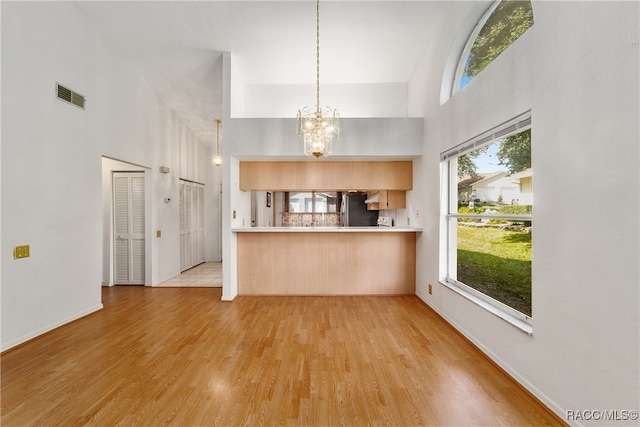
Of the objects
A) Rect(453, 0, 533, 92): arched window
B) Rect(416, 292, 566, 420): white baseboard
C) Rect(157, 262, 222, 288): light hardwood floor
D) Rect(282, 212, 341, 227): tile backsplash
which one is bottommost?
Rect(157, 262, 222, 288): light hardwood floor

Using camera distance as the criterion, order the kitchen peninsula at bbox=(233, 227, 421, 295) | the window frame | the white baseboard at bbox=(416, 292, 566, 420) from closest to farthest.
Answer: the white baseboard at bbox=(416, 292, 566, 420) < the window frame < the kitchen peninsula at bbox=(233, 227, 421, 295)

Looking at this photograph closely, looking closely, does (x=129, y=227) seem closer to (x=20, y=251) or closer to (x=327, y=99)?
(x=20, y=251)

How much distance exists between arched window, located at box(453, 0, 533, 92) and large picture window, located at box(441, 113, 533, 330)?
844 mm

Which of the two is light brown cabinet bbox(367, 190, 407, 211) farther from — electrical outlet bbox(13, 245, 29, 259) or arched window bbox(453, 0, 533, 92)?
electrical outlet bbox(13, 245, 29, 259)

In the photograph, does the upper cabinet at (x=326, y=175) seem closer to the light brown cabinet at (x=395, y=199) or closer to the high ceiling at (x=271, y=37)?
the light brown cabinet at (x=395, y=199)

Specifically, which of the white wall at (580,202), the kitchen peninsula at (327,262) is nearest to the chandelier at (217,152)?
the kitchen peninsula at (327,262)

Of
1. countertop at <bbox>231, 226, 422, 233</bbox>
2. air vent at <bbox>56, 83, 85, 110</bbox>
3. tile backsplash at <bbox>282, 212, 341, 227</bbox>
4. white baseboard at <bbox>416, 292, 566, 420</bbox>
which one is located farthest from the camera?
tile backsplash at <bbox>282, 212, 341, 227</bbox>

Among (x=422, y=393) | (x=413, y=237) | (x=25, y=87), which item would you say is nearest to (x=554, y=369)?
(x=422, y=393)

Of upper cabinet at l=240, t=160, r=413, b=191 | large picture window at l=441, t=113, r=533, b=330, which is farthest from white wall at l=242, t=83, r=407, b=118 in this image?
large picture window at l=441, t=113, r=533, b=330

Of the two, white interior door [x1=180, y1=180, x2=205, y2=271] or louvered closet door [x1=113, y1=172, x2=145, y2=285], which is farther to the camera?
white interior door [x1=180, y1=180, x2=205, y2=271]

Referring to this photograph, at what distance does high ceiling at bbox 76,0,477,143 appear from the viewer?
3.16m

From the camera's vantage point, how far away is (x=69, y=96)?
3.22m

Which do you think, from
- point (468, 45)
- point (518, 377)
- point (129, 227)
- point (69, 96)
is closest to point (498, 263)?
point (518, 377)

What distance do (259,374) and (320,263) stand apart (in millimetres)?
2279
